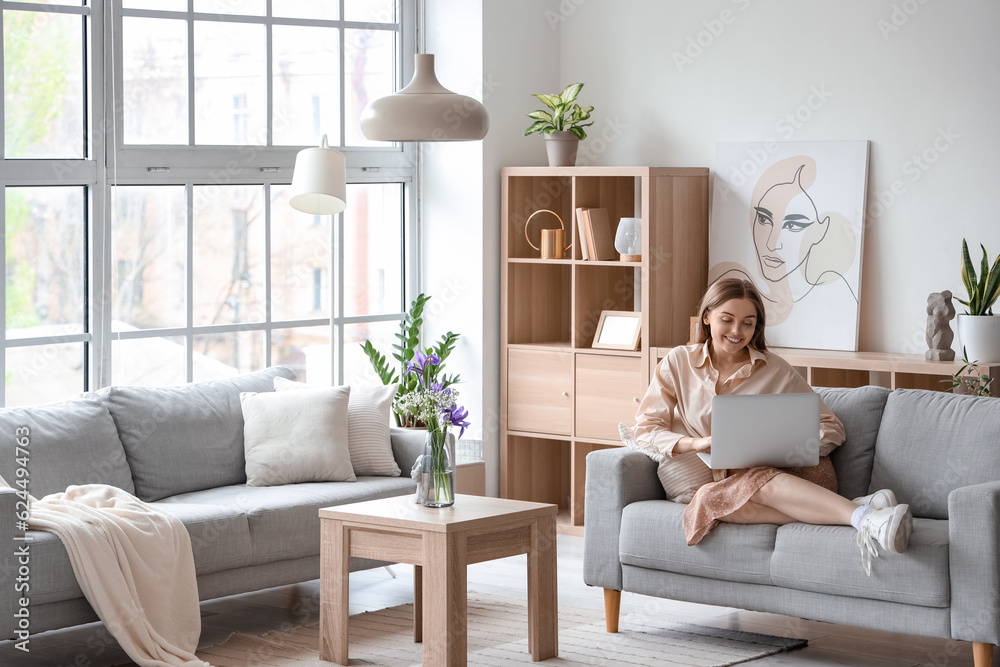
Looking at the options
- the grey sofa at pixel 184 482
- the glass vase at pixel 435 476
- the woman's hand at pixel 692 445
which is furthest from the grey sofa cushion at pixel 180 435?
the woman's hand at pixel 692 445

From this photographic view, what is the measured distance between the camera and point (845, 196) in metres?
5.48

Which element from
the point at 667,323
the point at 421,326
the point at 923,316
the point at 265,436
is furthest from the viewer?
the point at 421,326

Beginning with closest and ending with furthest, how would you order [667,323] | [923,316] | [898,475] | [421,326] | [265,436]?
1. [898,475]
2. [265,436]
3. [923,316]
4. [667,323]
5. [421,326]

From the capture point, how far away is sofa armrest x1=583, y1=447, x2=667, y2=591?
4.22 m

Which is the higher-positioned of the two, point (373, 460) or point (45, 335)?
point (45, 335)

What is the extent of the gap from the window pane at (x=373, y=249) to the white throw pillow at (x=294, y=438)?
1.30m

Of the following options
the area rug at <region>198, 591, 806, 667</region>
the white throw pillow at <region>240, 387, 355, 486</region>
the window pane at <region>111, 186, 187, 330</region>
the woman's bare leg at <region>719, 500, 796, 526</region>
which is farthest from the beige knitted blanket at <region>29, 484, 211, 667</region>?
the woman's bare leg at <region>719, 500, 796, 526</region>

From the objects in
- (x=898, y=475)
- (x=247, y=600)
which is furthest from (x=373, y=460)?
(x=898, y=475)

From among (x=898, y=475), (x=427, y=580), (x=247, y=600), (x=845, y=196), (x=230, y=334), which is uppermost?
(x=845, y=196)

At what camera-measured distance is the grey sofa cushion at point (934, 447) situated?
396cm

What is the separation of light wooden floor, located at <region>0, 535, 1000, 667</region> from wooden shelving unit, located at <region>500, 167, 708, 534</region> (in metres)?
0.79

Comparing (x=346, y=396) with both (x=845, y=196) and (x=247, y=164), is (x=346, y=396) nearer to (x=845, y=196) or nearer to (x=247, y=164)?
(x=247, y=164)

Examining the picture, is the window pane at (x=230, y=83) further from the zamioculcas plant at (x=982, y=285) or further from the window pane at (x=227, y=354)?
the zamioculcas plant at (x=982, y=285)

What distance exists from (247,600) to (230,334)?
125 centimetres
